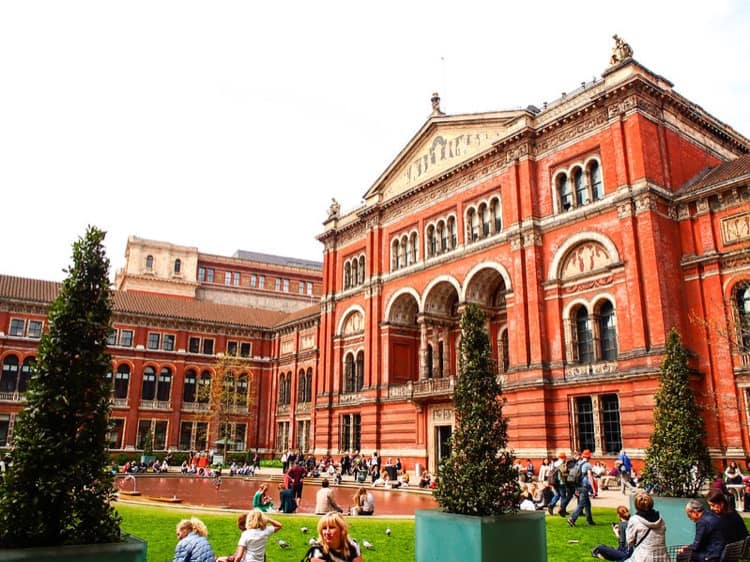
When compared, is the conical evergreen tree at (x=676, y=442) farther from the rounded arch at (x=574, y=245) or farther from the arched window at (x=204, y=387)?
the arched window at (x=204, y=387)

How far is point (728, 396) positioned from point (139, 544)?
2442cm

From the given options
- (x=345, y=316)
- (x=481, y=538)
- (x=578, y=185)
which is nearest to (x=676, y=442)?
(x=481, y=538)

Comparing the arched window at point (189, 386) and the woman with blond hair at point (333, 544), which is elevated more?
the arched window at point (189, 386)

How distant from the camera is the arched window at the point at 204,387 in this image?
55.9 m

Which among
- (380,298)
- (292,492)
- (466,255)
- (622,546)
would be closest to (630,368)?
(466,255)

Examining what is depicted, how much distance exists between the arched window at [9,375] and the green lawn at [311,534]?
40505 millimetres

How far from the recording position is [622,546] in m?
10.4

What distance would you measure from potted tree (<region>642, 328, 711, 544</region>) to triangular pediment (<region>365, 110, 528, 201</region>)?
21496 mm

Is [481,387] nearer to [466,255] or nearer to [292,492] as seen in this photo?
[292,492]

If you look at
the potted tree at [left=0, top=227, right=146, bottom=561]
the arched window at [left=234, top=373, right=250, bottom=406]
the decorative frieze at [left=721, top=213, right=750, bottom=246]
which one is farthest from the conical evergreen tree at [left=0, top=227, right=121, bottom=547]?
the arched window at [left=234, top=373, right=250, bottom=406]

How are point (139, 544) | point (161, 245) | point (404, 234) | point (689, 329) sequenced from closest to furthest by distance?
point (139, 544)
point (689, 329)
point (404, 234)
point (161, 245)

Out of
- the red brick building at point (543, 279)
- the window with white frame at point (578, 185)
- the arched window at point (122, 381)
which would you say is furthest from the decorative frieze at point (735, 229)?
the arched window at point (122, 381)

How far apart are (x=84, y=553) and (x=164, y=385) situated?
176 feet

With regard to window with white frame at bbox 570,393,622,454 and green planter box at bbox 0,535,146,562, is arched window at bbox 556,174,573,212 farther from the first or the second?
green planter box at bbox 0,535,146,562
